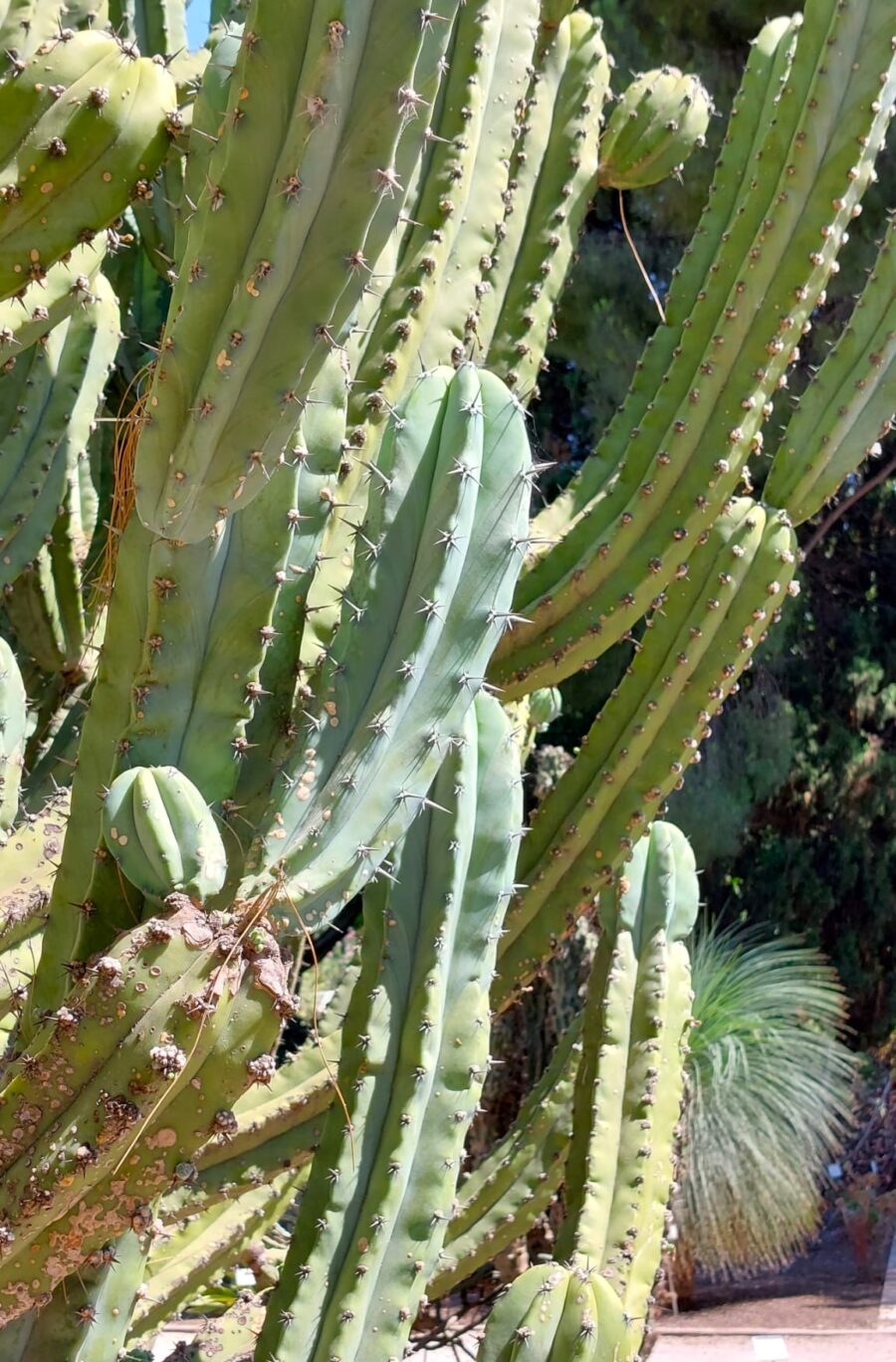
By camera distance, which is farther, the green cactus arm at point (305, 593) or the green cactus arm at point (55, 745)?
the green cactus arm at point (55, 745)

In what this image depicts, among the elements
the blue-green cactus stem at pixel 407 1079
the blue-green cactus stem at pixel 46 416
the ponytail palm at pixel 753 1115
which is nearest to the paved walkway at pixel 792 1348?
the ponytail palm at pixel 753 1115

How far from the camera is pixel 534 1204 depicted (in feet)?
11.5

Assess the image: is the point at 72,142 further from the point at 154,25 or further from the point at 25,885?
the point at 154,25

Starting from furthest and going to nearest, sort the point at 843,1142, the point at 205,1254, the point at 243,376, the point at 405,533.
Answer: the point at 843,1142 → the point at 205,1254 → the point at 405,533 → the point at 243,376

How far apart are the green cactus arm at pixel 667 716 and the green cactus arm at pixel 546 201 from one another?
0.57 meters

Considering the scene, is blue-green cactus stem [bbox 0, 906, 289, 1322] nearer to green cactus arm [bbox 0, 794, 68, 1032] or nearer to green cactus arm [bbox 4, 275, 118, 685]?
green cactus arm [bbox 0, 794, 68, 1032]

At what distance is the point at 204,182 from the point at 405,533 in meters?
0.51

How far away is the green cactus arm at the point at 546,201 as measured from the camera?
10.1 feet

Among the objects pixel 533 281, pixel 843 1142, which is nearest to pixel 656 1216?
pixel 533 281

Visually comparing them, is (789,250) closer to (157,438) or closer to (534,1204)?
(157,438)

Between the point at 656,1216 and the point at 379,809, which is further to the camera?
the point at 656,1216

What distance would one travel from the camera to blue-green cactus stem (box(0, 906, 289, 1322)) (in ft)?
5.33

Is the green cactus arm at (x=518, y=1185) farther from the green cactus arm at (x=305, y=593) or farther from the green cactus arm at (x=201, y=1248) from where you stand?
the green cactus arm at (x=305, y=593)

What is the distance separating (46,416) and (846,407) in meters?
1.78
